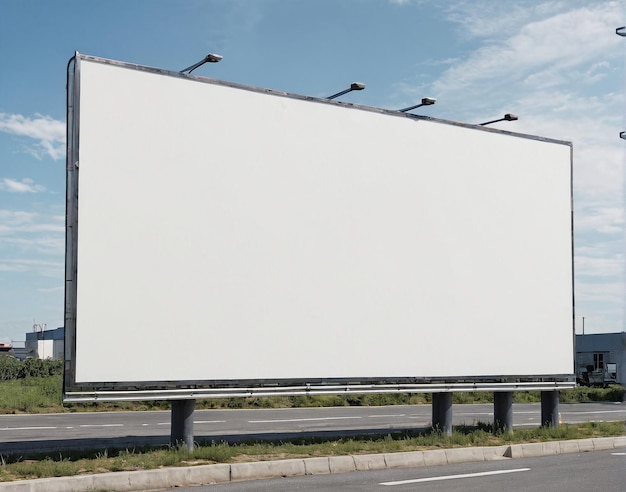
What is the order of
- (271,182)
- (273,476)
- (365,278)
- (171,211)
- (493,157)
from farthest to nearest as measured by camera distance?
(493,157)
(365,278)
(271,182)
(171,211)
(273,476)

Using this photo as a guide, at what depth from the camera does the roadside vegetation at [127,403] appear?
2523 centimetres

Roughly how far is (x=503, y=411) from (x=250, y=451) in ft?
20.7

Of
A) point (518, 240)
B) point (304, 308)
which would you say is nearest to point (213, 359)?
point (304, 308)

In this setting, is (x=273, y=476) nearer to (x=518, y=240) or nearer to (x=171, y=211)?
(x=171, y=211)

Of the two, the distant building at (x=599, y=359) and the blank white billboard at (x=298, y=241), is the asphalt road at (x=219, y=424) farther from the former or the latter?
the distant building at (x=599, y=359)

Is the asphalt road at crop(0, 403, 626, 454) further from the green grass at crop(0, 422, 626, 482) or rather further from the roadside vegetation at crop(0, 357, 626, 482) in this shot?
the green grass at crop(0, 422, 626, 482)

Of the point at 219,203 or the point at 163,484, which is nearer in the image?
the point at 163,484

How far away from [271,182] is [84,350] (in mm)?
4158

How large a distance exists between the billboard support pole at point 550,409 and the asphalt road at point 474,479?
413cm

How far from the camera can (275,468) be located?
471 inches

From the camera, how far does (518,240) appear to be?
17.4 metres

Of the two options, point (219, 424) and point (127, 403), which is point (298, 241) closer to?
point (219, 424)

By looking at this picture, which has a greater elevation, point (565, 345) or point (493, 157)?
point (493, 157)

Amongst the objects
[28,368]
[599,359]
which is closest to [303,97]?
[28,368]
